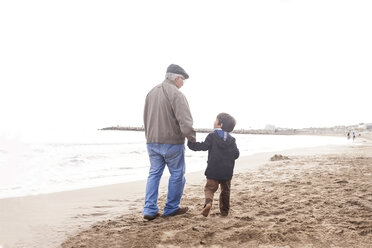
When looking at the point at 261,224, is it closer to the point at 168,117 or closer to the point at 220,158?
the point at 220,158

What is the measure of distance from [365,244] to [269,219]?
1.05 meters

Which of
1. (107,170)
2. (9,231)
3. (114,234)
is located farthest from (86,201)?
(107,170)

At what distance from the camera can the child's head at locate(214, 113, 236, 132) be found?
153 inches

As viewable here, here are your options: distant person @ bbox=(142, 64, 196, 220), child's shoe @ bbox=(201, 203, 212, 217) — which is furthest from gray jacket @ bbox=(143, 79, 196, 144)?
child's shoe @ bbox=(201, 203, 212, 217)

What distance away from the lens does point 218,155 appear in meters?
3.82

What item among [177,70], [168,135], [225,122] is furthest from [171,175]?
[177,70]

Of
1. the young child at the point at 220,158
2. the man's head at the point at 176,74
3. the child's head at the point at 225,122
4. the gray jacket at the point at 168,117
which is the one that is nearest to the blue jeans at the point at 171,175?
the gray jacket at the point at 168,117

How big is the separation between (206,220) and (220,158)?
30.1 inches

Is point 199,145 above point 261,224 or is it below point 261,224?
above

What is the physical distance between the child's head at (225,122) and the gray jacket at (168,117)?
38 cm

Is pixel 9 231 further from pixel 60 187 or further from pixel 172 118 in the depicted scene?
pixel 60 187

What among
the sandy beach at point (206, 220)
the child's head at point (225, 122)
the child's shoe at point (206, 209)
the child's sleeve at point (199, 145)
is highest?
the child's head at point (225, 122)

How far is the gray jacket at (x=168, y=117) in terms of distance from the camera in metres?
3.71

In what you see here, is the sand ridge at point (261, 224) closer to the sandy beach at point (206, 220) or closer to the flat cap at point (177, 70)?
the sandy beach at point (206, 220)
